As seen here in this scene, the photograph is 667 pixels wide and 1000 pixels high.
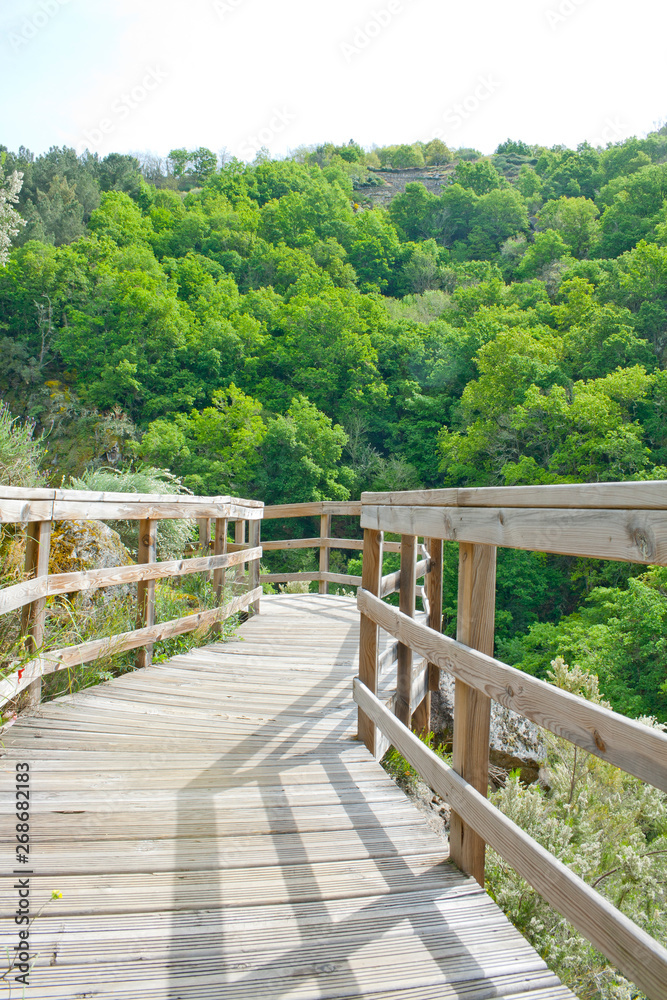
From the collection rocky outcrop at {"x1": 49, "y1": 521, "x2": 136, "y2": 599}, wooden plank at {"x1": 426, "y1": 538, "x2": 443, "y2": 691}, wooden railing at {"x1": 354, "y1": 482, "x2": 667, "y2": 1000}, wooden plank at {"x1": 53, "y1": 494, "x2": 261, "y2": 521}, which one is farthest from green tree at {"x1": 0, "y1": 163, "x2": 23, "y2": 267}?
wooden railing at {"x1": 354, "y1": 482, "x2": 667, "y2": 1000}

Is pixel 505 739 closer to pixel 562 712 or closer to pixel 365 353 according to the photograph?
pixel 562 712

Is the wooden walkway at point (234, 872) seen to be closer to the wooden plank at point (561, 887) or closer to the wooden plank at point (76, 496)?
the wooden plank at point (561, 887)

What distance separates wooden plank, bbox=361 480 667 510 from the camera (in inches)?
42.5


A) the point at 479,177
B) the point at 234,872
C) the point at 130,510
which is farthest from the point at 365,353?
the point at 479,177

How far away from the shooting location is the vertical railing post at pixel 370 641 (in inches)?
116

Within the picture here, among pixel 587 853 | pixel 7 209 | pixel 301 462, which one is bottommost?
pixel 587 853

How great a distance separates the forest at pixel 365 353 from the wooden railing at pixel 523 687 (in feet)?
19.0

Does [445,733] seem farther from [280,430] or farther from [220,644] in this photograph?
[280,430]

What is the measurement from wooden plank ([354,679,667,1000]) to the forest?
6.04m

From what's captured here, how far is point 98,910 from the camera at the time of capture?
5.18 feet

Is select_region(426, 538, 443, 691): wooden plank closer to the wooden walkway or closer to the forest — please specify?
the wooden walkway

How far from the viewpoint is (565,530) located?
1.32 metres

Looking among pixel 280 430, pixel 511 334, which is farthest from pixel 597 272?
pixel 280 430

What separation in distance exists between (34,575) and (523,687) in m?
2.52
